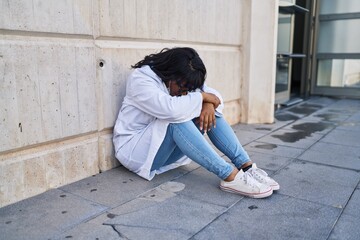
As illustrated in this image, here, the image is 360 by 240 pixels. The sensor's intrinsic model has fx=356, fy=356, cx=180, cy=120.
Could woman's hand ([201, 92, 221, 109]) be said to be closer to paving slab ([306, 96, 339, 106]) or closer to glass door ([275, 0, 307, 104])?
glass door ([275, 0, 307, 104])

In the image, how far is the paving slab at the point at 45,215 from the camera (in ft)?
6.70

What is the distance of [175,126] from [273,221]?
925 mm

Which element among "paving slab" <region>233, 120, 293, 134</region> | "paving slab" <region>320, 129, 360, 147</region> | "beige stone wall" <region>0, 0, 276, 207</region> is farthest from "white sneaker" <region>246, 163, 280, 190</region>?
"paving slab" <region>233, 120, 293, 134</region>

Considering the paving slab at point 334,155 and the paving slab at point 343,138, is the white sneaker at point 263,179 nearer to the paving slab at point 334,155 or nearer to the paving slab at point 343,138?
the paving slab at point 334,155

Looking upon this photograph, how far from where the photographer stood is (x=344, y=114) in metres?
6.04

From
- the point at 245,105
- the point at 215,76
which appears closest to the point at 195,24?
the point at 215,76

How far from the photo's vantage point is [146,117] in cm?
288

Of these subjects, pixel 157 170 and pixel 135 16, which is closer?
pixel 157 170

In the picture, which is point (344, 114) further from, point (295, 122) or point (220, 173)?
point (220, 173)

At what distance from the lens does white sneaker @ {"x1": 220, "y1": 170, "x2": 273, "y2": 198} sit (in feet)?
8.30

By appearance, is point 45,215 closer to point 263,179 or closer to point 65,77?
point 65,77

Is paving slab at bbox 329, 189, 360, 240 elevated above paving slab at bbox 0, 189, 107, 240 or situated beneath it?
situated beneath

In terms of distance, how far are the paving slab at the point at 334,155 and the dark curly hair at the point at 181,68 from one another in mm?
1490

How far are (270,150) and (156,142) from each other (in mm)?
1636
